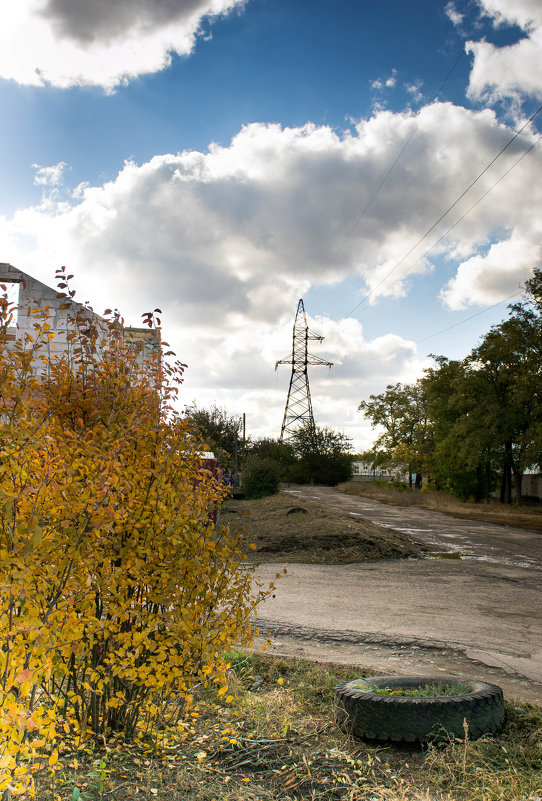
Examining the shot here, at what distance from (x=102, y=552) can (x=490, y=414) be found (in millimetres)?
29367

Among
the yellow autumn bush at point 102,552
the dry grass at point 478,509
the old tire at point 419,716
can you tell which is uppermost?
the yellow autumn bush at point 102,552

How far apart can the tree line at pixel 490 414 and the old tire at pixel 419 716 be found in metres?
22.4

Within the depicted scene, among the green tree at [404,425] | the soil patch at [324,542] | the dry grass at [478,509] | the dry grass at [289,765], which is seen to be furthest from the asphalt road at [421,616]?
the green tree at [404,425]

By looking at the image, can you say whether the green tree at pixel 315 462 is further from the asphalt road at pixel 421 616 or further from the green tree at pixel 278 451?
the asphalt road at pixel 421 616

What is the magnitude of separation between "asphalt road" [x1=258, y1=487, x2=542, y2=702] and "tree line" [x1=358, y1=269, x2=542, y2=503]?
1579 cm

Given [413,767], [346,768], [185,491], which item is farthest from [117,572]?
[413,767]

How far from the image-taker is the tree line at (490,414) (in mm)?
26406

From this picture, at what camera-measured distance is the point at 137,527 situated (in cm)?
320

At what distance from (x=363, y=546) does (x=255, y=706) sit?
9.10 metres

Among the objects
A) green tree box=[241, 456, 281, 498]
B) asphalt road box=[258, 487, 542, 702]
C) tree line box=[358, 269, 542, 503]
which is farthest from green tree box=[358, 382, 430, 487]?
asphalt road box=[258, 487, 542, 702]

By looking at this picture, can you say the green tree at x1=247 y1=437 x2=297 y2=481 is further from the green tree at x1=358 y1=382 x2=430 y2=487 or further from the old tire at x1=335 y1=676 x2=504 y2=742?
the old tire at x1=335 y1=676 x2=504 y2=742

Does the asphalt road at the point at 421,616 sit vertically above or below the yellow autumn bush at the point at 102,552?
below

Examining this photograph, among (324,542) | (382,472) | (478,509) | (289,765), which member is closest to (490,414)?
(478,509)

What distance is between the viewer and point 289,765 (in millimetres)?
3150
